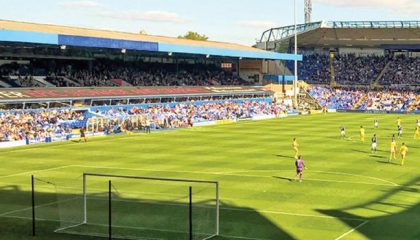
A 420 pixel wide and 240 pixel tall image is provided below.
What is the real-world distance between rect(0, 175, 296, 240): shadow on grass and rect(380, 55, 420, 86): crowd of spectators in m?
88.9

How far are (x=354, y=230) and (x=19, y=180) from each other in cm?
1825

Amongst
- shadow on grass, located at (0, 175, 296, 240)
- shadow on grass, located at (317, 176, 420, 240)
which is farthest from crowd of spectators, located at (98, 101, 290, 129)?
shadow on grass, located at (317, 176, 420, 240)

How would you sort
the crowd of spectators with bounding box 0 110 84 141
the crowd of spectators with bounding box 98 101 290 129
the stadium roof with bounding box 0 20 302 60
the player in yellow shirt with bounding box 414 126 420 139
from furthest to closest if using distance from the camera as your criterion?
the crowd of spectators with bounding box 98 101 290 129
the stadium roof with bounding box 0 20 302 60
the player in yellow shirt with bounding box 414 126 420 139
the crowd of spectators with bounding box 0 110 84 141

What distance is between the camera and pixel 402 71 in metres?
Answer: 108

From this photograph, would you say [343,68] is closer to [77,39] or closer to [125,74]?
[125,74]

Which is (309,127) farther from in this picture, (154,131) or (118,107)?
(118,107)

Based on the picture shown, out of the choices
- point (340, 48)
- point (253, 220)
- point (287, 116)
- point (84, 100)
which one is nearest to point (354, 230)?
point (253, 220)

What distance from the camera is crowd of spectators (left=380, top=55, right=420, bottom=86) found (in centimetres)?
10538

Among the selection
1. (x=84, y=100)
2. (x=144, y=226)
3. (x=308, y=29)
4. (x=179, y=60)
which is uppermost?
(x=308, y=29)

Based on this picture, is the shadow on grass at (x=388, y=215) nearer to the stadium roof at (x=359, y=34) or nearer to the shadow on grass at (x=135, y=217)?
the shadow on grass at (x=135, y=217)

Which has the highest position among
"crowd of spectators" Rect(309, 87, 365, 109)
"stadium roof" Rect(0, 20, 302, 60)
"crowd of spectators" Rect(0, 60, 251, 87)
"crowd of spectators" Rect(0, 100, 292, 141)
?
"stadium roof" Rect(0, 20, 302, 60)

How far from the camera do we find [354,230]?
2012 centimetres

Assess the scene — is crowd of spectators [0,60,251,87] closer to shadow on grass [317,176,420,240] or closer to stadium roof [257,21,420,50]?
stadium roof [257,21,420,50]

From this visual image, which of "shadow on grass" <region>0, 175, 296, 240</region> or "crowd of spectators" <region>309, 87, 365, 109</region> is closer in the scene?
"shadow on grass" <region>0, 175, 296, 240</region>
